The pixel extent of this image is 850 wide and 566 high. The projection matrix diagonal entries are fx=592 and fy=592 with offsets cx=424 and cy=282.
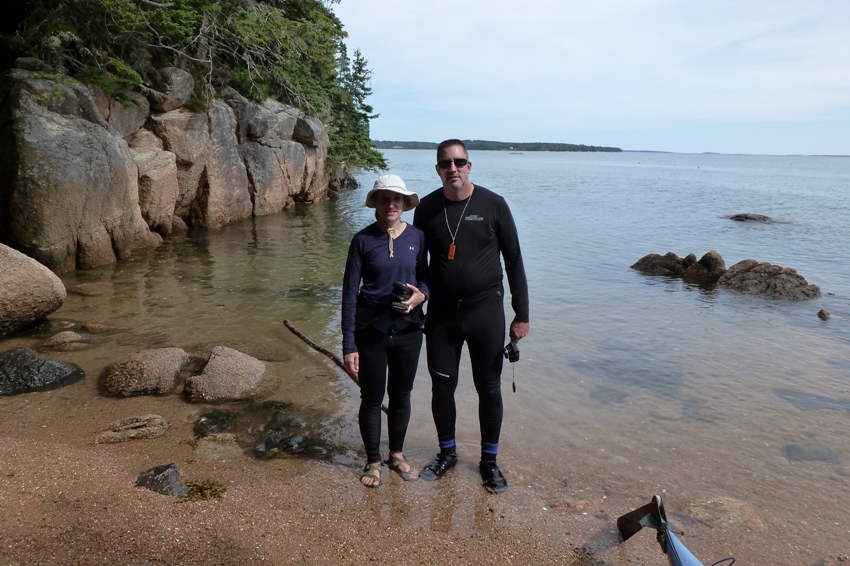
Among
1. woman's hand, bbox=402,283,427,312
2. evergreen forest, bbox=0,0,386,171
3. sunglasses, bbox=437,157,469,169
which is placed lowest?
woman's hand, bbox=402,283,427,312

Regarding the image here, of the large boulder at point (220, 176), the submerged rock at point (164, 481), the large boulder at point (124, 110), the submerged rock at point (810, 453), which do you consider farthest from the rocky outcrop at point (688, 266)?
the large boulder at point (124, 110)

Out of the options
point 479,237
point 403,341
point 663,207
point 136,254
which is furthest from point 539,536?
point 663,207

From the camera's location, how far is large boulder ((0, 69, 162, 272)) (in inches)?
408

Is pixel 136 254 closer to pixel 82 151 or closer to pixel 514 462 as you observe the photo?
pixel 82 151

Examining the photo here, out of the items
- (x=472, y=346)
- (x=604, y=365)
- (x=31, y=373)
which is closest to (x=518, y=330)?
(x=472, y=346)

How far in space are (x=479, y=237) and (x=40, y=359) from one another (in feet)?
17.0

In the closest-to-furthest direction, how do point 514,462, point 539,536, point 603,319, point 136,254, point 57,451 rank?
1. point 539,536
2. point 57,451
3. point 514,462
4. point 603,319
5. point 136,254

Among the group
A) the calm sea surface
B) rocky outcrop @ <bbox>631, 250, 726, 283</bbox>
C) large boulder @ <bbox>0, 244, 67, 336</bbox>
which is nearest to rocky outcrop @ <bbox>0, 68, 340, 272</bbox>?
the calm sea surface

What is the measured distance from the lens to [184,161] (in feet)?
55.2

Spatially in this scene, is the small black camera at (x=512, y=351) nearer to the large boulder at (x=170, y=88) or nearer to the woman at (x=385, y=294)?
the woman at (x=385, y=294)

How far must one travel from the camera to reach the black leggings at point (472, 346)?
411 centimetres

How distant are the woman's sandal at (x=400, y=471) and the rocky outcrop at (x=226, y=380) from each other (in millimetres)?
2241

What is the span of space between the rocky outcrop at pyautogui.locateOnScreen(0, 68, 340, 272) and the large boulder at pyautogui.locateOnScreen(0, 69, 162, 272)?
0.06 ft

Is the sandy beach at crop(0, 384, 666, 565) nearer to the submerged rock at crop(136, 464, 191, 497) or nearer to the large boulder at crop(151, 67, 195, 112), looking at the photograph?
the submerged rock at crop(136, 464, 191, 497)
